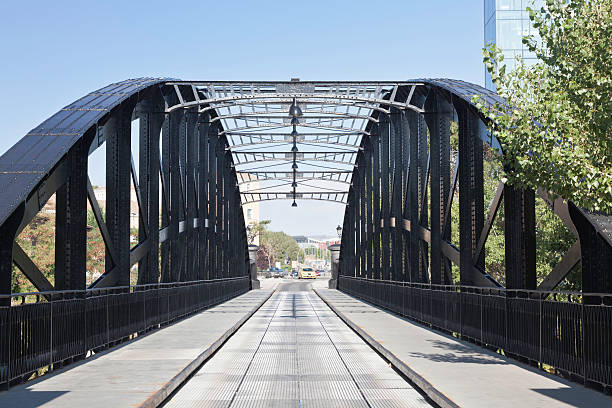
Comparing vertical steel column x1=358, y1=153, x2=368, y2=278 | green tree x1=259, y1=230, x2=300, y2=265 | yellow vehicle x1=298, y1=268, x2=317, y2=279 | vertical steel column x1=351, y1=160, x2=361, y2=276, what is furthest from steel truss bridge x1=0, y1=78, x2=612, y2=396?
green tree x1=259, y1=230, x2=300, y2=265

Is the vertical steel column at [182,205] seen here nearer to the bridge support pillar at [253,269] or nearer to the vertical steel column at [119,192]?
the vertical steel column at [119,192]

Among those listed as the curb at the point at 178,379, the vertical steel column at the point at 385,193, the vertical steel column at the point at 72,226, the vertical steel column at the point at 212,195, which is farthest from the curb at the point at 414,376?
the vertical steel column at the point at 212,195

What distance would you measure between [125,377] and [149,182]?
12.4 meters

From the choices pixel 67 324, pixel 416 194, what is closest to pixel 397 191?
pixel 416 194

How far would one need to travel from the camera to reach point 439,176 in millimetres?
24109

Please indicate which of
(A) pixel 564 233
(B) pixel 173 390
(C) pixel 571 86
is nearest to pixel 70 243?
(B) pixel 173 390

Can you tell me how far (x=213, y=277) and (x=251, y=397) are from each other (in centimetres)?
2853

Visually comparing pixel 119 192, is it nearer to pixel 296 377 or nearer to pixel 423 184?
pixel 296 377

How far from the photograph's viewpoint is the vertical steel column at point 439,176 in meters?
23.0

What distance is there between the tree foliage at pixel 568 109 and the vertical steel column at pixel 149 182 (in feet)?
41.7

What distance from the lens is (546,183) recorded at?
11031 mm

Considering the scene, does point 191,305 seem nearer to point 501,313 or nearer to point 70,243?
point 70,243

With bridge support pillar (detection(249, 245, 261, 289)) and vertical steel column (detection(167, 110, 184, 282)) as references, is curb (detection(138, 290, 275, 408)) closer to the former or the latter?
vertical steel column (detection(167, 110, 184, 282))

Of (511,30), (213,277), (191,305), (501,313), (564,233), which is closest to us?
(501,313)
